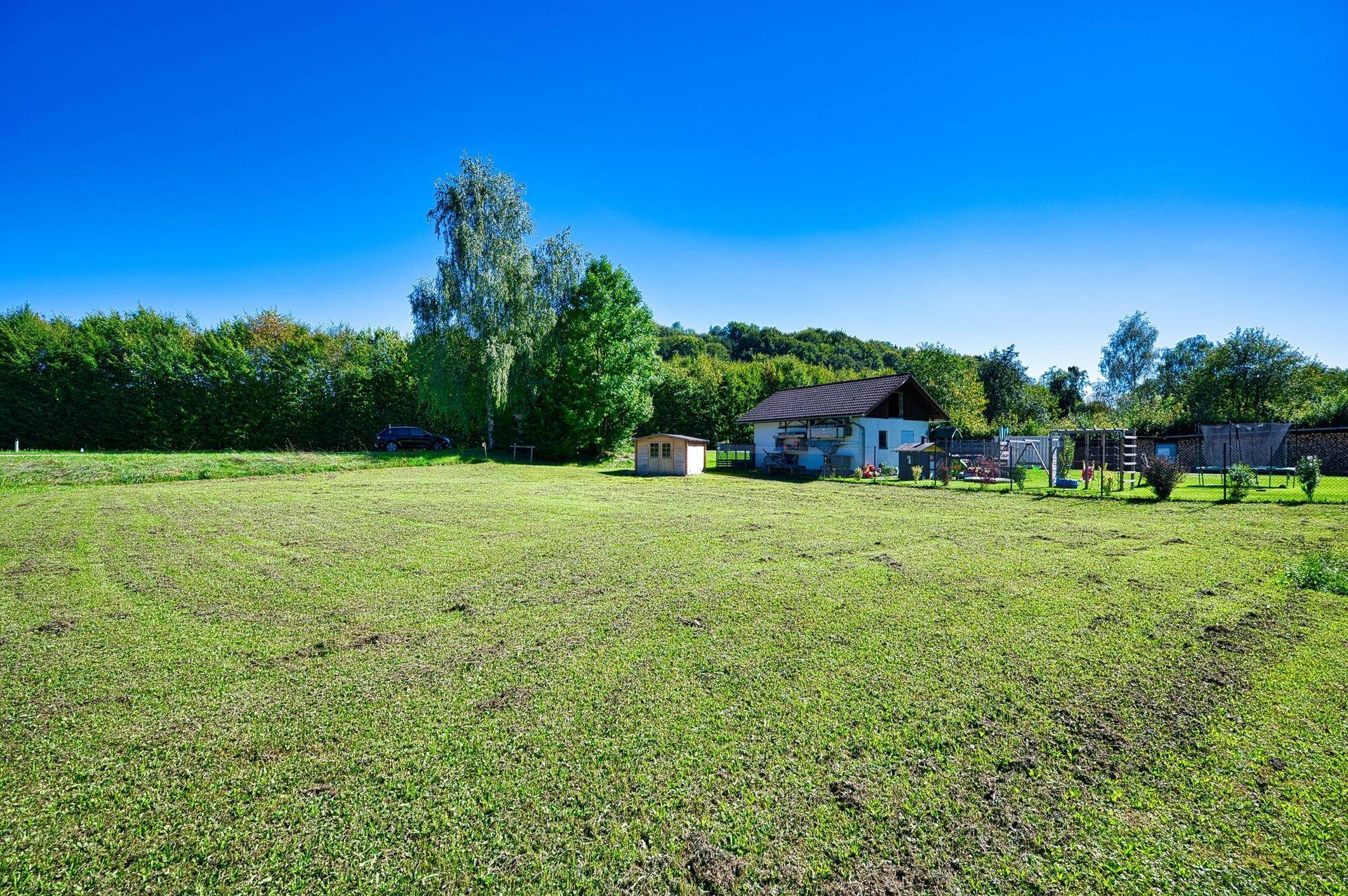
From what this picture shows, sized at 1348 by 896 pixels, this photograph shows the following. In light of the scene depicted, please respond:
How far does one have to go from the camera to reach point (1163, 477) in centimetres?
1419

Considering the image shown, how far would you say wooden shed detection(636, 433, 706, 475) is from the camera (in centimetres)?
2439

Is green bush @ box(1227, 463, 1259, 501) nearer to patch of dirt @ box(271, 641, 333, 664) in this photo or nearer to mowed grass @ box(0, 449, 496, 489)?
patch of dirt @ box(271, 641, 333, 664)


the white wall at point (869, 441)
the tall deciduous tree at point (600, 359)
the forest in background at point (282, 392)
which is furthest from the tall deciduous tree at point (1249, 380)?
the tall deciduous tree at point (600, 359)

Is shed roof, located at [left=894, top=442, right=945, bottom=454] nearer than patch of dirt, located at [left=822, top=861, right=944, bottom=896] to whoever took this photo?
No

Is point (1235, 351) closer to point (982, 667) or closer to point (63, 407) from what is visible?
point (982, 667)

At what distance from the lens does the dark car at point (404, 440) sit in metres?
30.9

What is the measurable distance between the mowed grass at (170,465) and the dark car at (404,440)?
3.02 metres

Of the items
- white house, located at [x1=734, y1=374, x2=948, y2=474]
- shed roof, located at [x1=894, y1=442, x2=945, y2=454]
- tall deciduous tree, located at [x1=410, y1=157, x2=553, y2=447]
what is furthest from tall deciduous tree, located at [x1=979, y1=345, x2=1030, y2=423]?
tall deciduous tree, located at [x1=410, y1=157, x2=553, y2=447]

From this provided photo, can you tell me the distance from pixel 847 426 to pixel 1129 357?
39476 mm

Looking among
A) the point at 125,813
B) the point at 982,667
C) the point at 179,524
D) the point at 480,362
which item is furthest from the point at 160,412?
the point at 982,667

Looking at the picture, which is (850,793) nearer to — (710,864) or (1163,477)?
(710,864)

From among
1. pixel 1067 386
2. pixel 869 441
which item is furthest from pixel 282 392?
pixel 1067 386

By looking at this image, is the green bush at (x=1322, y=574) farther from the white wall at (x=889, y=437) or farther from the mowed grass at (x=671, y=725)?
the white wall at (x=889, y=437)

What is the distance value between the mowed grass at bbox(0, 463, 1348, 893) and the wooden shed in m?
16.7
